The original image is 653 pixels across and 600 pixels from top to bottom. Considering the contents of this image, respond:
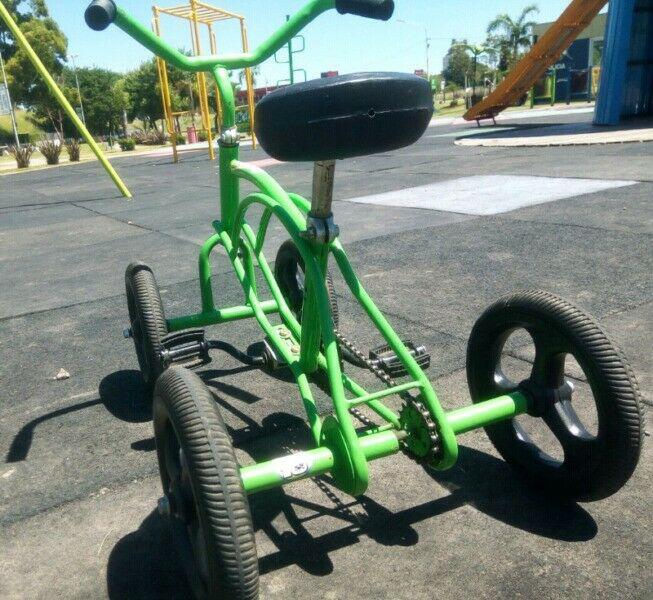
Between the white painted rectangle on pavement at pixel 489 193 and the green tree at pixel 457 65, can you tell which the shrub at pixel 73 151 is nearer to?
the white painted rectangle on pavement at pixel 489 193

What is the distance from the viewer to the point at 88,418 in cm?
283

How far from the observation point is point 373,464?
2348 millimetres

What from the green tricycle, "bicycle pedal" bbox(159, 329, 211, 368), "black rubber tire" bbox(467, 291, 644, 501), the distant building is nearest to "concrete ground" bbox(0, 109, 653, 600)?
"black rubber tire" bbox(467, 291, 644, 501)

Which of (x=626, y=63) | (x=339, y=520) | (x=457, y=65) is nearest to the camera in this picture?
(x=339, y=520)

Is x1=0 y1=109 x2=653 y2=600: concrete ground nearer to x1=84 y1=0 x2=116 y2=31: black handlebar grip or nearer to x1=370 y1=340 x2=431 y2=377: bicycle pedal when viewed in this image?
x1=370 y1=340 x2=431 y2=377: bicycle pedal

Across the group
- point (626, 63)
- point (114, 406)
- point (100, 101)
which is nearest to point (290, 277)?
point (114, 406)

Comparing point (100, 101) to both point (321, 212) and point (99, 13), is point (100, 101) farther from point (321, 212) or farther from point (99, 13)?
point (321, 212)

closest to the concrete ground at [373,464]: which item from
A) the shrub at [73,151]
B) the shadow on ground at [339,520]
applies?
the shadow on ground at [339,520]

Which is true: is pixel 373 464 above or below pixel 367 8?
below

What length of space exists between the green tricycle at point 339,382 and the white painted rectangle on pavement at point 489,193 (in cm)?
443

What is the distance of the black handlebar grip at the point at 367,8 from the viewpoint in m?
2.25

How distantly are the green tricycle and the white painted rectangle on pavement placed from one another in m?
4.43

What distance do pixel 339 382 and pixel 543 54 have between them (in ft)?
56.6

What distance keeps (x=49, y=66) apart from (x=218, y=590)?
50181mm
